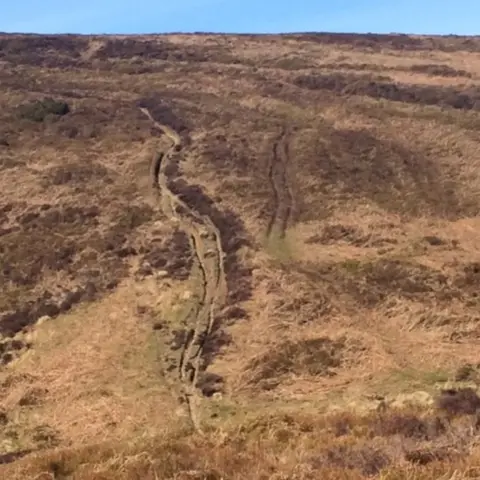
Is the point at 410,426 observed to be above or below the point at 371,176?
below

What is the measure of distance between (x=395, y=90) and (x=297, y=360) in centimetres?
4232

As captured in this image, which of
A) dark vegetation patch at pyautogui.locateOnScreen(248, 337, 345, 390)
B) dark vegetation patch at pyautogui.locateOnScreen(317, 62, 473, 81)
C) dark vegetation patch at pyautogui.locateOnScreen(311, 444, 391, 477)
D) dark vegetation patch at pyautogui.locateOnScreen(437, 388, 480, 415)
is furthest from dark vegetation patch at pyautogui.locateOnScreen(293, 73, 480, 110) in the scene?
dark vegetation patch at pyautogui.locateOnScreen(311, 444, 391, 477)

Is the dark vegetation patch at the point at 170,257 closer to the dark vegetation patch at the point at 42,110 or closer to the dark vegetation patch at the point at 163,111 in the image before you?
the dark vegetation patch at the point at 163,111

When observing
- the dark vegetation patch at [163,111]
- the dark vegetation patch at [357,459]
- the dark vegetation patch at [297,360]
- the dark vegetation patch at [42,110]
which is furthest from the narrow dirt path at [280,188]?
the dark vegetation patch at [357,459]

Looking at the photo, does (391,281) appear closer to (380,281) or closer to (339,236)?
(380,281)

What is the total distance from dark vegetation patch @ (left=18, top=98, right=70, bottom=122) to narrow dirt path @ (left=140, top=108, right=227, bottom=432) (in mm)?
14747

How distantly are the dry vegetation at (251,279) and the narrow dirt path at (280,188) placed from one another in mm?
171

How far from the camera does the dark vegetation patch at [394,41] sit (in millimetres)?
88375

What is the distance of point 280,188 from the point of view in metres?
43.6

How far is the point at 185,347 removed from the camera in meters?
26.4

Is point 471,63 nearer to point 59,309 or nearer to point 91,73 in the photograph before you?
point 91,73

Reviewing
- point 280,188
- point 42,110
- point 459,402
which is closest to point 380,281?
point 459,402

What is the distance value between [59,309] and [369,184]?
18533 mm

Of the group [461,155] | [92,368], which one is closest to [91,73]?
[461,155]
